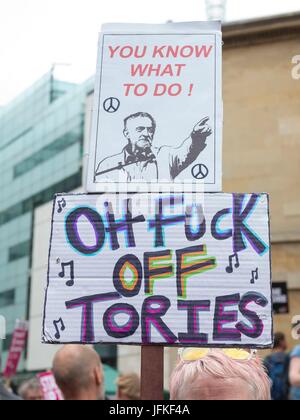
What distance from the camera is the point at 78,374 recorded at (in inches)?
131

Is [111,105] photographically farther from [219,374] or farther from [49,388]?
[49,388]

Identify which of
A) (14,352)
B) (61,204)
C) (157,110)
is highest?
(157,110)

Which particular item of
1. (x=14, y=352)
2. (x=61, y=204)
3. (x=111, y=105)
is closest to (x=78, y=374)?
(x=61, y=204)

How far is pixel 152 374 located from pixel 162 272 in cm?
37

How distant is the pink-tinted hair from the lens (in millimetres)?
1944

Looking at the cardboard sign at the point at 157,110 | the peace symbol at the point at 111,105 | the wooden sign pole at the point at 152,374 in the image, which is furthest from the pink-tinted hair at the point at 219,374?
the peace symbol at the point at 111,105

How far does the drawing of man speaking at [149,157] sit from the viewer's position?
246cm

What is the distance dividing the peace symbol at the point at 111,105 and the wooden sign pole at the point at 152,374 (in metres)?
1.02

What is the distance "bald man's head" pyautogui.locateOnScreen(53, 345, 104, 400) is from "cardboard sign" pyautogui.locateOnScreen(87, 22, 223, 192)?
52.5 inches

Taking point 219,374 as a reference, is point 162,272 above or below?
above

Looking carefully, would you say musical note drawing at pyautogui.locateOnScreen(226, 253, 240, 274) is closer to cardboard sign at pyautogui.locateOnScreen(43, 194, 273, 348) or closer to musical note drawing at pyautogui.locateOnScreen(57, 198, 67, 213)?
cardboard sign at pyautogui.locateOnScreen(43, 194, 273, 348)

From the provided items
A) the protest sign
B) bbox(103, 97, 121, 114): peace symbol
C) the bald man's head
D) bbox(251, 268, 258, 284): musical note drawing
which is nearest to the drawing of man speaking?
bbox(103, 97, 121, 114): peace symbol

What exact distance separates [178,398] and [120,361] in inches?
648
